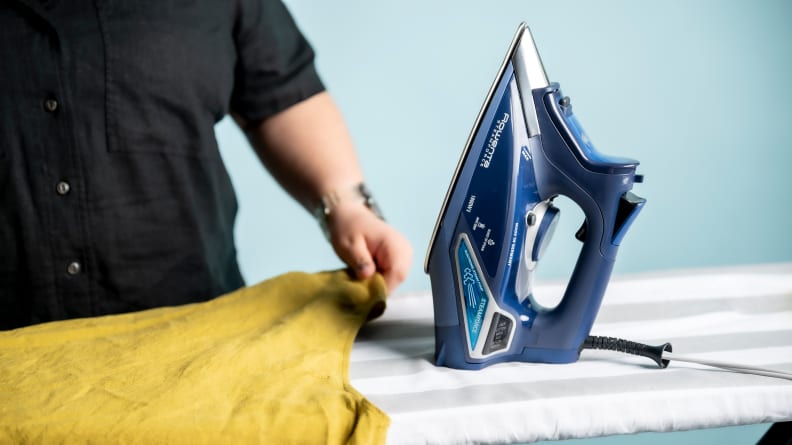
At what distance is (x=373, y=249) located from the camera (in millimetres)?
1001

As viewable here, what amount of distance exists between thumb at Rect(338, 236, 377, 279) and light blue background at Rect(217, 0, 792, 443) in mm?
1617

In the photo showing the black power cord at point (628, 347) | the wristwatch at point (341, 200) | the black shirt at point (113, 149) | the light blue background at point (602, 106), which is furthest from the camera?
the light blue background at point (602, 106)

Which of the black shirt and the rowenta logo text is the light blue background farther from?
the rowenta logo text

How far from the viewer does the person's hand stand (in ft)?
3.22

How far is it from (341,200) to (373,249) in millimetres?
113

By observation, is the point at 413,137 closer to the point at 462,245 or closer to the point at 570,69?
the point at 570,69

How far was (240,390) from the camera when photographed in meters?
0.71

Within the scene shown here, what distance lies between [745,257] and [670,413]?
7.67 ft

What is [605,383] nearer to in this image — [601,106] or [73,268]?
[73,268]

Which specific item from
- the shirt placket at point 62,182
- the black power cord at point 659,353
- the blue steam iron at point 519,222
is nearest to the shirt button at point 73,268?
the shirt placket at point 62,182

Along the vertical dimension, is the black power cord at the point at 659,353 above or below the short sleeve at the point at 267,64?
below

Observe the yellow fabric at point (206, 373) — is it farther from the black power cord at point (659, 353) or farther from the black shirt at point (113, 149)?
the black power cord at point (659, 353)

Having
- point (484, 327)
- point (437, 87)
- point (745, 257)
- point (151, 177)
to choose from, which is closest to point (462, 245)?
point (484, 327)

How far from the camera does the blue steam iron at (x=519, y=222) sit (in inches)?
28.9
